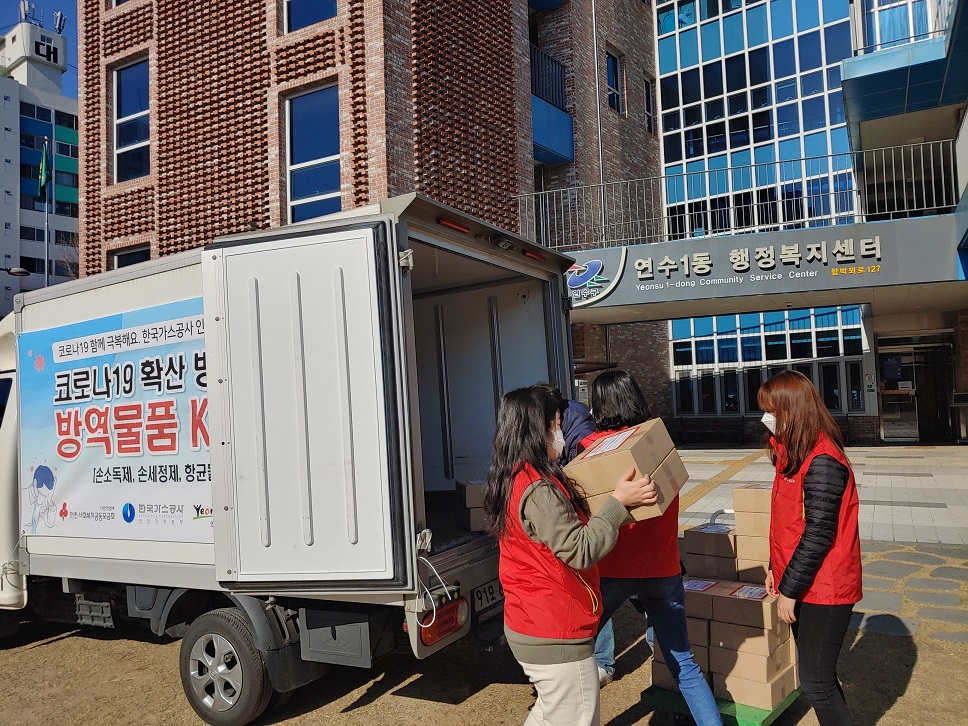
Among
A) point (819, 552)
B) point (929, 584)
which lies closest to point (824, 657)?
point (819, 552)

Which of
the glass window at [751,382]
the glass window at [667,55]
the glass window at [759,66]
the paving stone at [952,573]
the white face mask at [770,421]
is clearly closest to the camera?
the white face mask at [770,421]

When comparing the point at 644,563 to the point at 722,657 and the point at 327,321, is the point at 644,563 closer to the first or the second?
the point at 722,657

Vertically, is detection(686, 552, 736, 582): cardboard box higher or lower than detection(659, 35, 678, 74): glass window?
lower

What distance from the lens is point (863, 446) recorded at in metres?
19.0

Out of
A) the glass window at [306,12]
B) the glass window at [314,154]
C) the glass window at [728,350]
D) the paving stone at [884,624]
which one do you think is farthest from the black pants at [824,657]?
the glass window at [728,350]

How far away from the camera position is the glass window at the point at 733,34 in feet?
73.7

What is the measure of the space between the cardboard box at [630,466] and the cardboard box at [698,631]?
44.5 inches

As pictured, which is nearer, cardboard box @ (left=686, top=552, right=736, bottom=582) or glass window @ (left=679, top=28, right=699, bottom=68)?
cardboard box @ (left=686, top=552, right=736, bottom=582)

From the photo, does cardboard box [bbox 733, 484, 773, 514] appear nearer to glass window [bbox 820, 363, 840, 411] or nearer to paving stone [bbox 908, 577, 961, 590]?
paving stone [bbox 908, 577, 961, 590]

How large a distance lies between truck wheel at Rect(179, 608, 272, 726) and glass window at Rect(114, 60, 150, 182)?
1254 cm

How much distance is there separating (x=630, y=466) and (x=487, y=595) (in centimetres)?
181

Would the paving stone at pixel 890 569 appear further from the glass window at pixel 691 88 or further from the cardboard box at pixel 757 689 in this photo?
the glass window at pixel 691 88

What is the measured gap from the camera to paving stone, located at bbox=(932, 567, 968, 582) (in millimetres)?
6684

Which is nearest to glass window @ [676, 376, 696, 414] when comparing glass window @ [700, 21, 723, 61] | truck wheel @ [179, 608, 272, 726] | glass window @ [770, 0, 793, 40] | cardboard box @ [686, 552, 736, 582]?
glass window @ [700, 21, 723, 61]
